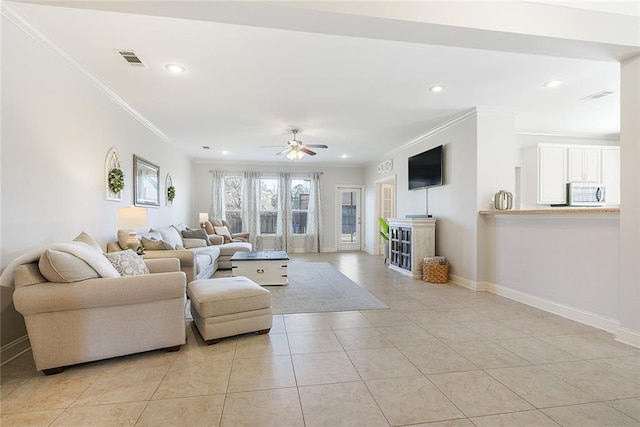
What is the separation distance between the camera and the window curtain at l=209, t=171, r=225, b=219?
8609 mm

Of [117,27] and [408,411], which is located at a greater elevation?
[117,27]

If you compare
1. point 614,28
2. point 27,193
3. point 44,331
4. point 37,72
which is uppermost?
point 614,28

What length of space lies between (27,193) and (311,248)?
22.8 ft

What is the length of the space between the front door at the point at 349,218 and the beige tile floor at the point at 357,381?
6327mm

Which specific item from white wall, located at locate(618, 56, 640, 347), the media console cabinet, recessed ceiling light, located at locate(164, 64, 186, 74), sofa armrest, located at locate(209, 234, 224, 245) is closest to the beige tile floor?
white wall, located at locate(618, 56, 640, 347)

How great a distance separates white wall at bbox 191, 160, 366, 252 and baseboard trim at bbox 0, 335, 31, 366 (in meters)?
6.17

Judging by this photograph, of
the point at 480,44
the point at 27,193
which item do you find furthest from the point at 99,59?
the point at 480,44

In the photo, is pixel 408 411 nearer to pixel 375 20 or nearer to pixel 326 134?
pixel 375 20

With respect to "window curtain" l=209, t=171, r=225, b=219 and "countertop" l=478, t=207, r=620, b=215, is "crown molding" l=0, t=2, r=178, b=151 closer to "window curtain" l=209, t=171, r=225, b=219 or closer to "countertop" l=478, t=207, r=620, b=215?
"window curtain" l=209, t=171, r=225, b=219

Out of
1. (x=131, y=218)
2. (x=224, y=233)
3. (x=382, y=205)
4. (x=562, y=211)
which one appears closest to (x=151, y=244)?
(x=131, y=218)

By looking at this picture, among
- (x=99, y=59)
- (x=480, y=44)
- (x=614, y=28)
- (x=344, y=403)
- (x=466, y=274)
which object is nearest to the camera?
(x=344, y=403)

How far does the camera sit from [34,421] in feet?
5.57

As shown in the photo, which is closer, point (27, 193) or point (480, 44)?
point (480, 44)

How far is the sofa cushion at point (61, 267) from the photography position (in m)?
2.12
